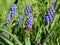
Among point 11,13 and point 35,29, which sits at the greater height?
point 11,13

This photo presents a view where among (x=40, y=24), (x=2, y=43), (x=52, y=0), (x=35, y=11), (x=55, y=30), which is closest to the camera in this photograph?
(x=2, y=43)

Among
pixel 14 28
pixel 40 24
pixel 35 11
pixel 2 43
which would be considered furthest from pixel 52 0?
pixel 2 43

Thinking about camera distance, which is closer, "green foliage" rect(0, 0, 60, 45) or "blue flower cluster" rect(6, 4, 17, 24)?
"green foliage" rect(0, 0, 60, 45)

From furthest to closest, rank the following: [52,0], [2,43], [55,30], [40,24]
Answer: [52,0]
[40,24]
[55,30]
[2,43]

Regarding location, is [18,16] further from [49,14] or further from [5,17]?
[49,14]

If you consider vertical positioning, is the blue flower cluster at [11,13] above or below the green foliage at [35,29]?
above

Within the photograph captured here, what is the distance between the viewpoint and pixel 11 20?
7.95 feet

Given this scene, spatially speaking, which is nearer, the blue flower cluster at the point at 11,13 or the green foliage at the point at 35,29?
the green foliage at the point at 35,29

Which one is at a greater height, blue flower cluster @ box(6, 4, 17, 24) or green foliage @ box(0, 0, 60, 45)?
blue flower cluster @ box(6, 4, 17, 24)

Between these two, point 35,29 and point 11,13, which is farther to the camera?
point 35,29

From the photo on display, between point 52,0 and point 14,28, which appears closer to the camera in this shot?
point 14,28

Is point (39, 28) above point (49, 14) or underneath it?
underneath

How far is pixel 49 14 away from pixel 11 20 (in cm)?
44

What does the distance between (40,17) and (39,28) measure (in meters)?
0.25
